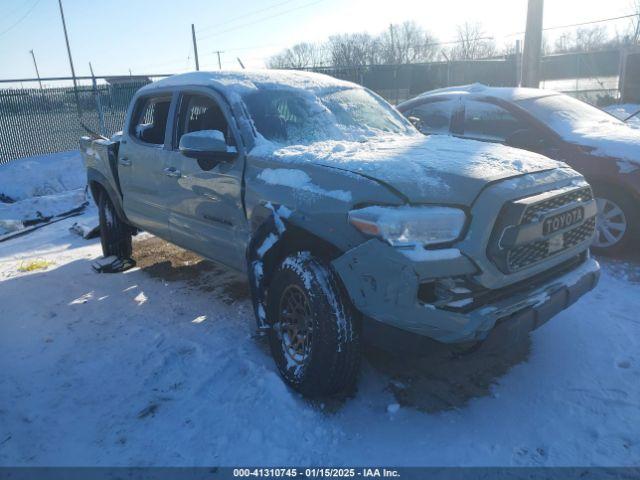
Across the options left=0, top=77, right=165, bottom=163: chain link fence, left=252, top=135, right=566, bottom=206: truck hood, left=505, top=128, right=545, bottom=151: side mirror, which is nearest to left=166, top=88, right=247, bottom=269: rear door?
left=252, top=135, right=566, bottom=206: truck hood

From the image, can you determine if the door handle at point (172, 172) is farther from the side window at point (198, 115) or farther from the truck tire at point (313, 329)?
the truck tire at point (313, 329)

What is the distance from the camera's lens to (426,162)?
285 cm

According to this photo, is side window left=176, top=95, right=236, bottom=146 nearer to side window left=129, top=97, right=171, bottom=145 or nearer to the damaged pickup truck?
the damaged pickup truck

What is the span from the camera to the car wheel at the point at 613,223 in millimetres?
4828

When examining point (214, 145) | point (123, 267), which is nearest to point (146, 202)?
point (123, 267)

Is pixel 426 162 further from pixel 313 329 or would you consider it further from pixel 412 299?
pixel 313 329

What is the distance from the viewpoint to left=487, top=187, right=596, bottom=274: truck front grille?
2471 millimetres

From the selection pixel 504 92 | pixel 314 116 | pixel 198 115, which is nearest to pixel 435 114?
pixel 504 92

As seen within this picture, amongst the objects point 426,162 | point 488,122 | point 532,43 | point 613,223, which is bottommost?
Answer: point 613,223

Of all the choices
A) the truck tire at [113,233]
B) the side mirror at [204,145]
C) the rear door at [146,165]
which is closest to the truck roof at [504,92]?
the rear door at [146,165]

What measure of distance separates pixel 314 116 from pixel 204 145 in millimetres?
957

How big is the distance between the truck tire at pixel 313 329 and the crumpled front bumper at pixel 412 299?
16 cm

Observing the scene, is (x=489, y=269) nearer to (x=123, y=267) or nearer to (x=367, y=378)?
(x=367, y=378)

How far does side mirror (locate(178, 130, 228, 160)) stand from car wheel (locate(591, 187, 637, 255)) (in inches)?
149
